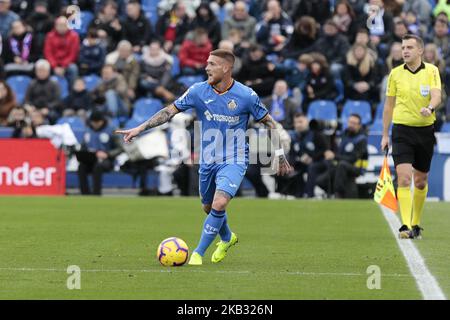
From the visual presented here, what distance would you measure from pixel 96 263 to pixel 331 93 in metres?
14.9

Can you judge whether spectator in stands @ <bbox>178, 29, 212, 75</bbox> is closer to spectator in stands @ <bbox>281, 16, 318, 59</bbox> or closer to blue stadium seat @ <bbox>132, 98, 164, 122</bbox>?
blue stadium seat @ <bbox>132, 98, 164, 122</bbox>

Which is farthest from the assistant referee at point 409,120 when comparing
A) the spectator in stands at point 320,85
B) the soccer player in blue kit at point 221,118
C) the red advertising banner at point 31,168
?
the spectator in stands at point 320,85

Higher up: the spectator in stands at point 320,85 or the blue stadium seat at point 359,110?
the spectator in stands at point 320,85

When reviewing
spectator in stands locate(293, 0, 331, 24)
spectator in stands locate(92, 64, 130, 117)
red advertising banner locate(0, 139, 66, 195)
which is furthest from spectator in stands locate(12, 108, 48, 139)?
spectator in stands locate(293, 0, 331, 24)

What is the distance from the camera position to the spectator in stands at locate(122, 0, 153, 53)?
28219 mm

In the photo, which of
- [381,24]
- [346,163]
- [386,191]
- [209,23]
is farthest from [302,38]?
[386,191]

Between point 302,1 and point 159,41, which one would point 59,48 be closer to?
point 159,41

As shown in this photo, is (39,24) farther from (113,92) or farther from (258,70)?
(258,70)

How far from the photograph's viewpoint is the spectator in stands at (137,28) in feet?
92.6

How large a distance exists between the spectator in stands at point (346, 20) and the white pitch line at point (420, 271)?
1141cm

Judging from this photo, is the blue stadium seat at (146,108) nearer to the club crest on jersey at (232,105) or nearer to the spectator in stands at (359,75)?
the spectator in stands at (359,75)

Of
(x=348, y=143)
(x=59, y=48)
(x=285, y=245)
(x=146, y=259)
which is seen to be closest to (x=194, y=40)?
(x=59, y=48)

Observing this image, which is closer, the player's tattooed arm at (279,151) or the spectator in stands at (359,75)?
the player's tattooed arm at (279,151)

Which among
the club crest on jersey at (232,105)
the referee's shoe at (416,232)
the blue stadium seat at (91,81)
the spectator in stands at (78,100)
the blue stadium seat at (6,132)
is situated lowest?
the referee's shoe at (416,232)
